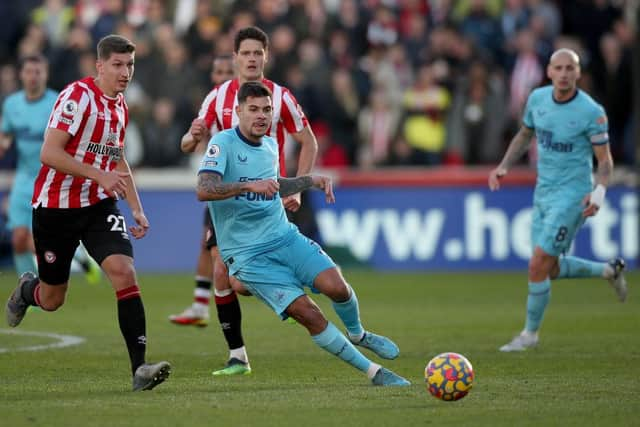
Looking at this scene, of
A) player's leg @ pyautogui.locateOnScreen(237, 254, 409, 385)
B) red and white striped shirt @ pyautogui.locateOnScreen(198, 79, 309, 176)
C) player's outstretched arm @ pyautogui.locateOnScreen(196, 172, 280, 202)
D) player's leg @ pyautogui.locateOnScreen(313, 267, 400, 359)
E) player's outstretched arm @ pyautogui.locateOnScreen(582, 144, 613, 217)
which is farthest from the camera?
player's outstretched arm @ pyautogui.locateOnScreen(582, 144, 613, 217)

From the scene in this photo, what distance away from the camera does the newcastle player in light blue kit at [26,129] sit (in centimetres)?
1488

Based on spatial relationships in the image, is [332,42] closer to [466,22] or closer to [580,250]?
[466,22]

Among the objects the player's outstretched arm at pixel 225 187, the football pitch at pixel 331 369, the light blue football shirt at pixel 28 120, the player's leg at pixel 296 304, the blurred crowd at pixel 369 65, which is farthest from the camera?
the blurred crowd at pixel 369 65

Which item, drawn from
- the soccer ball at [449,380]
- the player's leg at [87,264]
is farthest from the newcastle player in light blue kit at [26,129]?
the soccer ball at [449,380]

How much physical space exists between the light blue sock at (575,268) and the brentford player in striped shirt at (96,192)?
15.6 feet

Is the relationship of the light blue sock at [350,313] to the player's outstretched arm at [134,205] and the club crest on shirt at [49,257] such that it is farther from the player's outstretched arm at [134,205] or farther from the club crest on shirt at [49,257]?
the club crest on shirt at [49,257]

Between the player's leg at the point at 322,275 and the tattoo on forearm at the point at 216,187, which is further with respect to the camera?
the player's leg at the point at 322,275

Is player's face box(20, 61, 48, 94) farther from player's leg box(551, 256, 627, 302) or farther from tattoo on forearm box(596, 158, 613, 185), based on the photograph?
tattoo on forearm box(596, 158, 613, 185)

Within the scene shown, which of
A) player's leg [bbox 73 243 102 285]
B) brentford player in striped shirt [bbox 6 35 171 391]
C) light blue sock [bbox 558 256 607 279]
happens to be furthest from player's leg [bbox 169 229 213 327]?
player's leg [bbox 73 243 102 285]

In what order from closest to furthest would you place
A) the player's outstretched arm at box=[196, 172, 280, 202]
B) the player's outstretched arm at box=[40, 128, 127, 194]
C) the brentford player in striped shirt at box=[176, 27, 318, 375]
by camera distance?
the player's outstretched arm at box=[196, 172, 280, 202] < the player's outstretched arm at box=[40, 128, 127, 194] < the brentford player in striped shirt at box=[176, 27, 318, 375]

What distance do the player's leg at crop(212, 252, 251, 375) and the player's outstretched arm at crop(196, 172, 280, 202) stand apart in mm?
1529

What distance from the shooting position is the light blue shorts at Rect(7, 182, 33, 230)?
15359 millimetres

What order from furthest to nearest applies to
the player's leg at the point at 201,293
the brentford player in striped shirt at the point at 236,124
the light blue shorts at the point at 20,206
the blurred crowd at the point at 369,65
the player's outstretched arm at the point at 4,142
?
the blurred crowd at the point at 369,65
the light blue shorts at the point at 20,206
the player's outstretched arm at the point at 4,142
the player's leg at the point at 201,293
the brentford player in striped shirt at the point at 236,124

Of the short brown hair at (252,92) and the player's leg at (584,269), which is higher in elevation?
the short brown hair at (252,92)
